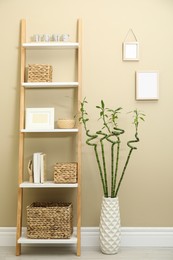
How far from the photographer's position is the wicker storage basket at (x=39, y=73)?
3041 mm

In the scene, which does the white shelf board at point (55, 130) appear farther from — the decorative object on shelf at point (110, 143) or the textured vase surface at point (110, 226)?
the textured vase surface at point (110, 226)

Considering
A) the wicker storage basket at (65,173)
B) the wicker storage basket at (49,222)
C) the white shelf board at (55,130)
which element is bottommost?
the wicker storage basket at (49,222)

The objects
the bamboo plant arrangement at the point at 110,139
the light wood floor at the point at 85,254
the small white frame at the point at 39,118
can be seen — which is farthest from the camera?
the small white frame at the point at 39,118

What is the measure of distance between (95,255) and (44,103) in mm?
1321

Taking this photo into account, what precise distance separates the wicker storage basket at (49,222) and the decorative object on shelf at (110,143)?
31 cm

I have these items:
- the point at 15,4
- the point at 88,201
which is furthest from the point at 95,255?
the point at 15,4

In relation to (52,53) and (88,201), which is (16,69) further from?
(88,201)

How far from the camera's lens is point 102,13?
318 centimetres

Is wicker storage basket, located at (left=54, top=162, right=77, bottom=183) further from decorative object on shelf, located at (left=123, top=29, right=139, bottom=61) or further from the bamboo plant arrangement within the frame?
decorative object on shelf, located at (left=123, top=29, right=139, bottom=61)

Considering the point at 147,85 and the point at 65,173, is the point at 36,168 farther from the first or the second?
the point at 147,85

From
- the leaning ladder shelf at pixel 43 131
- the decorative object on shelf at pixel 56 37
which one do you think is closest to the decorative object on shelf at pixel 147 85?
the leaning ladder shelf at pixel 43 131

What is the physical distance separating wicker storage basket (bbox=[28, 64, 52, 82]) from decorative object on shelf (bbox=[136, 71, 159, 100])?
0.76 meters

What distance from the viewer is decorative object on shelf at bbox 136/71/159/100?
3143 millimetres

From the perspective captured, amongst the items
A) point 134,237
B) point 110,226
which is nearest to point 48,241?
point 110,226
